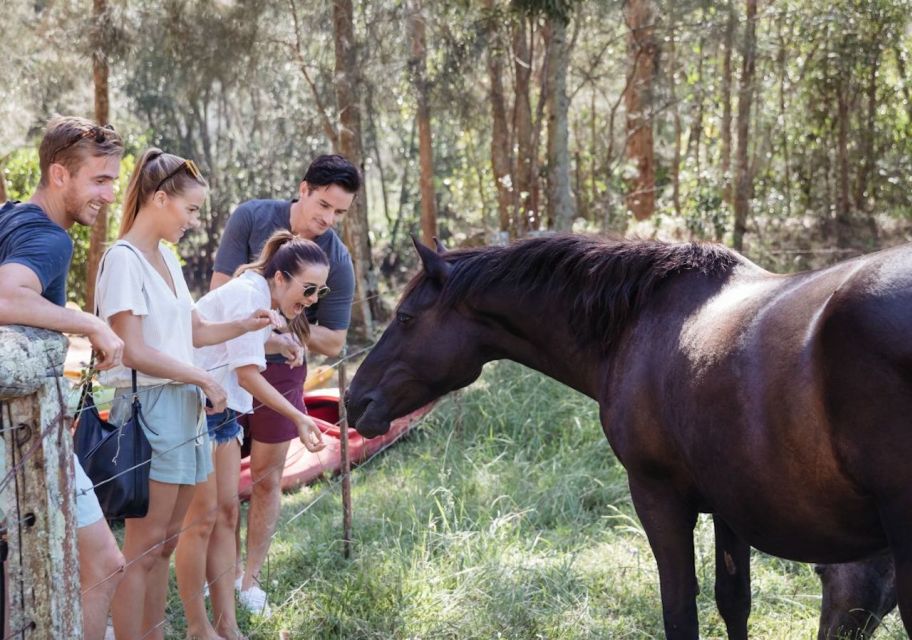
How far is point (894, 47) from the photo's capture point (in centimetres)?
1338

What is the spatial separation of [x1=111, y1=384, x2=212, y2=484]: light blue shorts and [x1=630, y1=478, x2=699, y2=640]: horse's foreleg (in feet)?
4.75

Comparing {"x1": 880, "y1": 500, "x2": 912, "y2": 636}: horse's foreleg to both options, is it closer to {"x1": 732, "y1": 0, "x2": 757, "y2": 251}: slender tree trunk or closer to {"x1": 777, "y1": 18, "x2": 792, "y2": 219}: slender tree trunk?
{"x1": 732, "y1": 0, "x2": 757, "y2": 251}: slender tree trunk

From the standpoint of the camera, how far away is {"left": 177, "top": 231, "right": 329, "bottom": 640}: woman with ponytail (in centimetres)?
350

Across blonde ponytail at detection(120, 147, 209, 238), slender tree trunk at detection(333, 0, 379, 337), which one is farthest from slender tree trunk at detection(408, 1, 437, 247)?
blonde ponytail at detection(120, 147, 209, 238)

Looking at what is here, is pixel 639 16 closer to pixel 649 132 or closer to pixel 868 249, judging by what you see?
pixel 649 132

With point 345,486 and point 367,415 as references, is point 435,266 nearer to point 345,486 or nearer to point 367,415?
point 367,415

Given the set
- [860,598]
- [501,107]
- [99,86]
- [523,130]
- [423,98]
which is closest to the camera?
[860,598]

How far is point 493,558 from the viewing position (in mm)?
4418

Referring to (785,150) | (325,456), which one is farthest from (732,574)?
(785,150)

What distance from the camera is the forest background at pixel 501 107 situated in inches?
367

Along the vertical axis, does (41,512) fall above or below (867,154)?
below

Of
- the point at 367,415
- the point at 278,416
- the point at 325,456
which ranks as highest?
the point at 367,415

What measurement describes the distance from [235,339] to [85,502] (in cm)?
100

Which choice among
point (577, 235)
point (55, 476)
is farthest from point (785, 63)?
point (55, 476)
